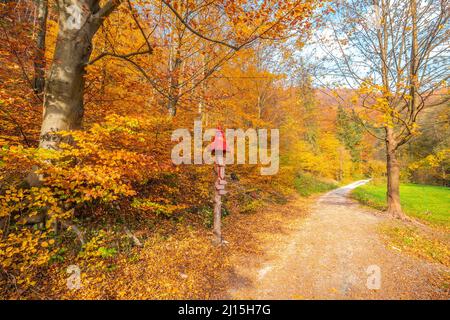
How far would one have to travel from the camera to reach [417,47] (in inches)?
347

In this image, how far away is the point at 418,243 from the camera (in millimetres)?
6398

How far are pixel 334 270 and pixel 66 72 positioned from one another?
7302mm

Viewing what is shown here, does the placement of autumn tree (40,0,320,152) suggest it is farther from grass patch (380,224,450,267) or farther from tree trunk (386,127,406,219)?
tree trunk (386,127,406,219)

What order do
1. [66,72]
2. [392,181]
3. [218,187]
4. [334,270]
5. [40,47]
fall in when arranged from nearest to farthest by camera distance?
[66,72] < [334,270] < [218,187] < [40,47] < [392,181]

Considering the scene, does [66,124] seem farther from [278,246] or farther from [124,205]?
[278,246]

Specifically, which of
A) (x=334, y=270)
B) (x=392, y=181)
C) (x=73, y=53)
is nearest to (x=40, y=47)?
(x=73, y=53)

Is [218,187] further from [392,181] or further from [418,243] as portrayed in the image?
[392,181]

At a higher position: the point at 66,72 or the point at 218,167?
the point at 66,72

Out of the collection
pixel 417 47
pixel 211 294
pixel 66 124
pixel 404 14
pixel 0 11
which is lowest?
pixel 211 294

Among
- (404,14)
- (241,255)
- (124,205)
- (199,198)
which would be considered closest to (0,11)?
(124,205)

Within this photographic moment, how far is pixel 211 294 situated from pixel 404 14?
12.6 meters

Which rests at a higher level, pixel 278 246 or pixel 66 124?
pixel 66 124

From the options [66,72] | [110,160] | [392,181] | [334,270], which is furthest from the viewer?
[392,181]

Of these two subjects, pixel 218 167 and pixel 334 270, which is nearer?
pixel 334 270
